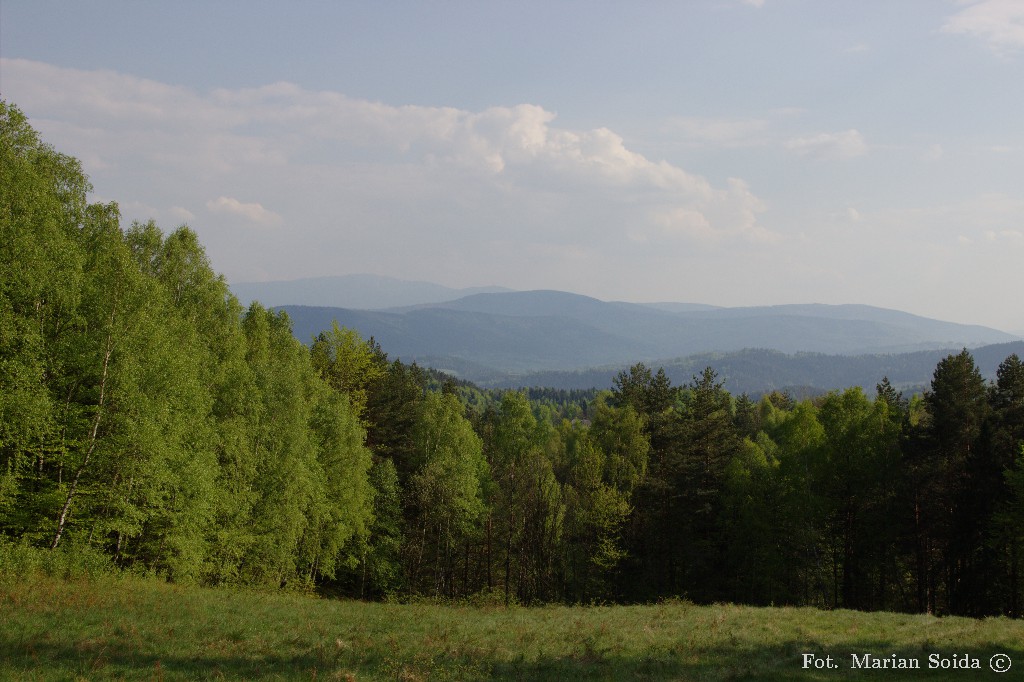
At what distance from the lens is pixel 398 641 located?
19.0m

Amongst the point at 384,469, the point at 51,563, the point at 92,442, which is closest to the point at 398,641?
the point at 51,563

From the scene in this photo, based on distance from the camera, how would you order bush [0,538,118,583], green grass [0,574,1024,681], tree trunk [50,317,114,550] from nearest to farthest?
1. green grass [0,574,1024,681]
2. bush [0,538,118,583]
3. tree trunk [50,317,114,550]

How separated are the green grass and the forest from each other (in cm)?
432

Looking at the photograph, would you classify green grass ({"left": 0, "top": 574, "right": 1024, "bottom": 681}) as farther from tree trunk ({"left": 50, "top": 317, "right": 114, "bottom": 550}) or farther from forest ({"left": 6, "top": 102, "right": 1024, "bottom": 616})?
forest ({"left": 6, "top": 102, "right": 1024, "bottom": 616})

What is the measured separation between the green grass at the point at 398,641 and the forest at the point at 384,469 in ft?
14.2

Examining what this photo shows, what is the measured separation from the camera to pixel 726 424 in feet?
157

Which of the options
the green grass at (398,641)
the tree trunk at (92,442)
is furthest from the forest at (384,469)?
the green grass at (398,641)

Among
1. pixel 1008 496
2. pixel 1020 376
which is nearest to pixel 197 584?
pixel 1008 496

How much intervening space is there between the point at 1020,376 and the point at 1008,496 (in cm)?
853

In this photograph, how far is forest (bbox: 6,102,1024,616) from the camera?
857 inches

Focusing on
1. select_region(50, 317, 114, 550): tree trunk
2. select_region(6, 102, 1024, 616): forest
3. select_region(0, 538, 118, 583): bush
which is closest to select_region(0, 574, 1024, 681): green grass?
select_region(0, 538, 118, 583): bush

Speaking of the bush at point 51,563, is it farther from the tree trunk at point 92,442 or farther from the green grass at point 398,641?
the tree trunk at point 92,442

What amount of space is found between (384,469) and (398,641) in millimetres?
27450

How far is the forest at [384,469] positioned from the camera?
2177cm
